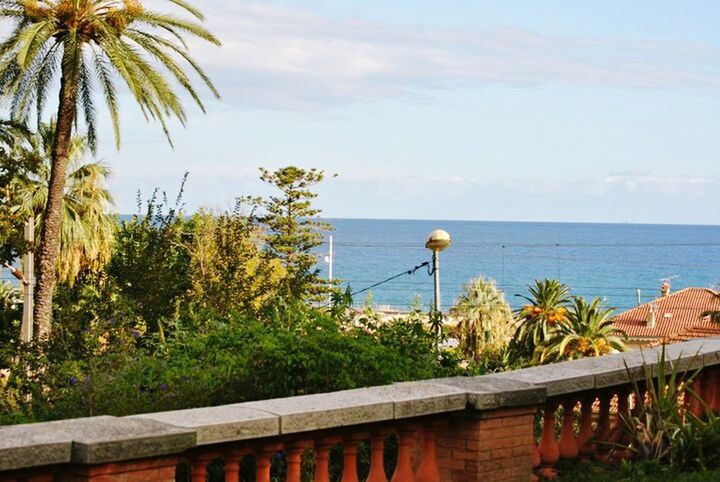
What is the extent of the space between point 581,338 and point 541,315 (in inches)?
91.6

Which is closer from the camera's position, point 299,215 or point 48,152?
point 48,152

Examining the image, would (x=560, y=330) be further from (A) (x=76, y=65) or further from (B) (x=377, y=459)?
(B) (x=377, y=459)

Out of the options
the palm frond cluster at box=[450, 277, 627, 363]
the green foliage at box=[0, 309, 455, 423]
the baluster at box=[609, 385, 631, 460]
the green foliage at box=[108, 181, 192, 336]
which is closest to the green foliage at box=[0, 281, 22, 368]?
the green foliage at box=[108, 181, 192, 336]

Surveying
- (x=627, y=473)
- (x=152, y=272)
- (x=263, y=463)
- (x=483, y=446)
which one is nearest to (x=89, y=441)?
(x=263, y=463)

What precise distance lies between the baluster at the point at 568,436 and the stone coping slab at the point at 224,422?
2395 mm

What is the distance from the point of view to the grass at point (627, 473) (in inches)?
241

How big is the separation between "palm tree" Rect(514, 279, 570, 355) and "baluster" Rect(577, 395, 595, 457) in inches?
1164

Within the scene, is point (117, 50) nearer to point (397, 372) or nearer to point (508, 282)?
point (397, 372)

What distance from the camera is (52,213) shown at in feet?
86.3

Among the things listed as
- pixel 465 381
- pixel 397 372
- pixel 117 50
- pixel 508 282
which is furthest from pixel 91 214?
pixel 508 282

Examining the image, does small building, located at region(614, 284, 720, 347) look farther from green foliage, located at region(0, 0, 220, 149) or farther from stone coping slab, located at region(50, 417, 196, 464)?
stone coping slab, located at region(50, 417, 196, 464)

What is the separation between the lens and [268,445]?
4.69 m

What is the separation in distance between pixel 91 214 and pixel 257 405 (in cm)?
3452

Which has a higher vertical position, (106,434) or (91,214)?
(91,214)
